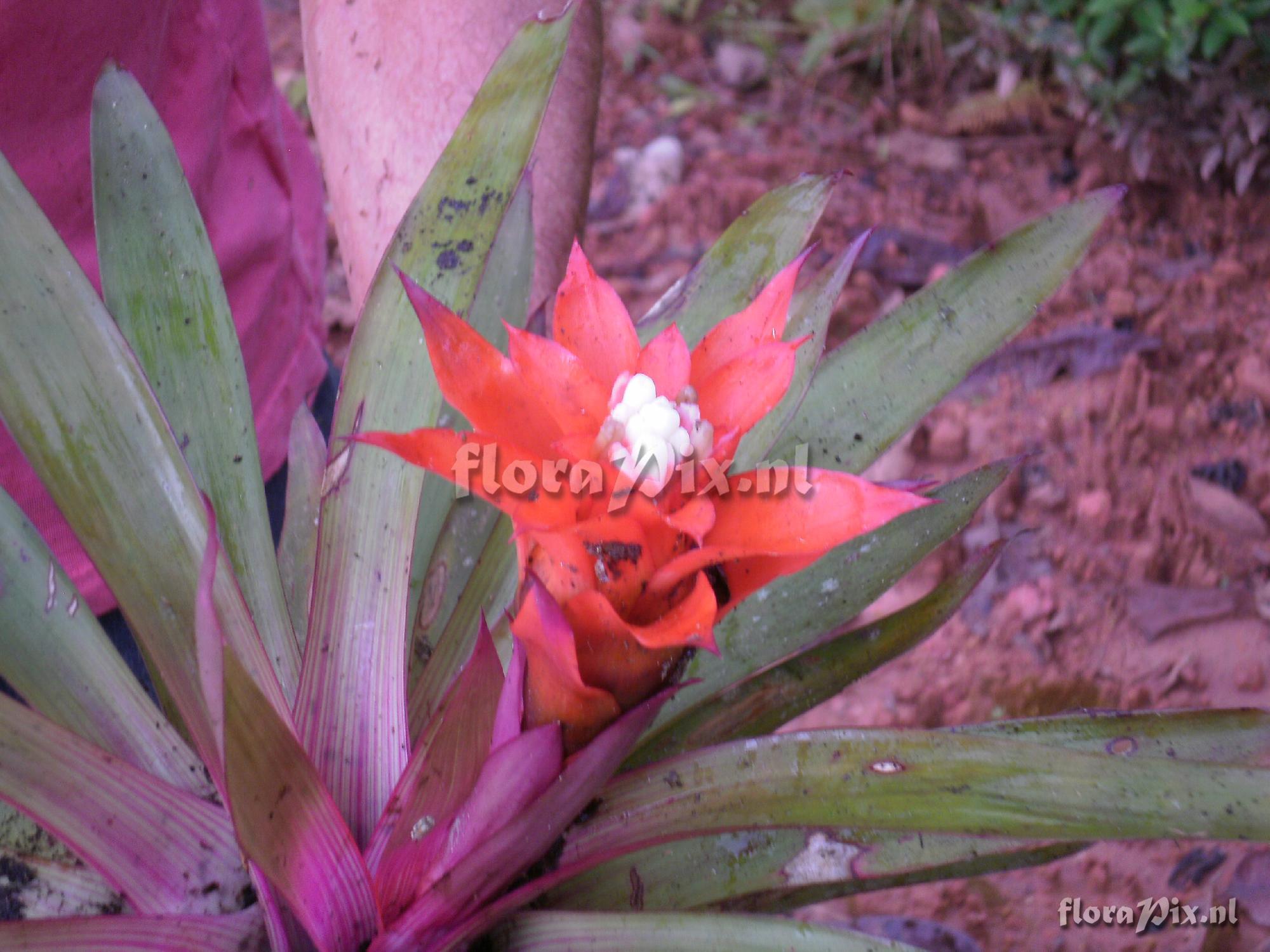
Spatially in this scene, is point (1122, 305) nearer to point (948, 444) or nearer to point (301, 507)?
point (948, 444)

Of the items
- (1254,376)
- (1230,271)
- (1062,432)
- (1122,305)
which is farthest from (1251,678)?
(1230,271)

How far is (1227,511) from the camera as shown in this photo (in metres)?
1.62

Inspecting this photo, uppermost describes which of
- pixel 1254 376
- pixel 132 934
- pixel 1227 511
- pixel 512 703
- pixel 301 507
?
pixel 1254 376

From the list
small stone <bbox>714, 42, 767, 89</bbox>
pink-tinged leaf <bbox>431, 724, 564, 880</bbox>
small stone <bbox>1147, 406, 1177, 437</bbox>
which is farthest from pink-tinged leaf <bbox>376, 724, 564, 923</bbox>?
small stone <bbox>714, 42, 767, 89</bbox>

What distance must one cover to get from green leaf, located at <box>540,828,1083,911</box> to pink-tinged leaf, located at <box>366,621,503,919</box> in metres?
0.14

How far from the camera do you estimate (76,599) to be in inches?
24.9

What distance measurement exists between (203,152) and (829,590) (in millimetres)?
690

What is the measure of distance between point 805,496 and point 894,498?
0.13ft

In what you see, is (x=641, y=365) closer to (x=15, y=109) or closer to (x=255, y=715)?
(x=255, y=715)

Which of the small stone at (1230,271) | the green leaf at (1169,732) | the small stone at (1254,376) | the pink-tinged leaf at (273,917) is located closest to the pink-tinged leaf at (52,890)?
the pink-tinged leaf at (273,917)

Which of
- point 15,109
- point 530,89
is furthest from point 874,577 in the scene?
point 15,109

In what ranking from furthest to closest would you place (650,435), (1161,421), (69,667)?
(1161,421)
(69,667)
(650,435)

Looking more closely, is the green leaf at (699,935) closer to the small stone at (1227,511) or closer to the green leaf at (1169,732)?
the green leaf at (1169,732)

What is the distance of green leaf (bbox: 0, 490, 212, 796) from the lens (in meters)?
0.60
